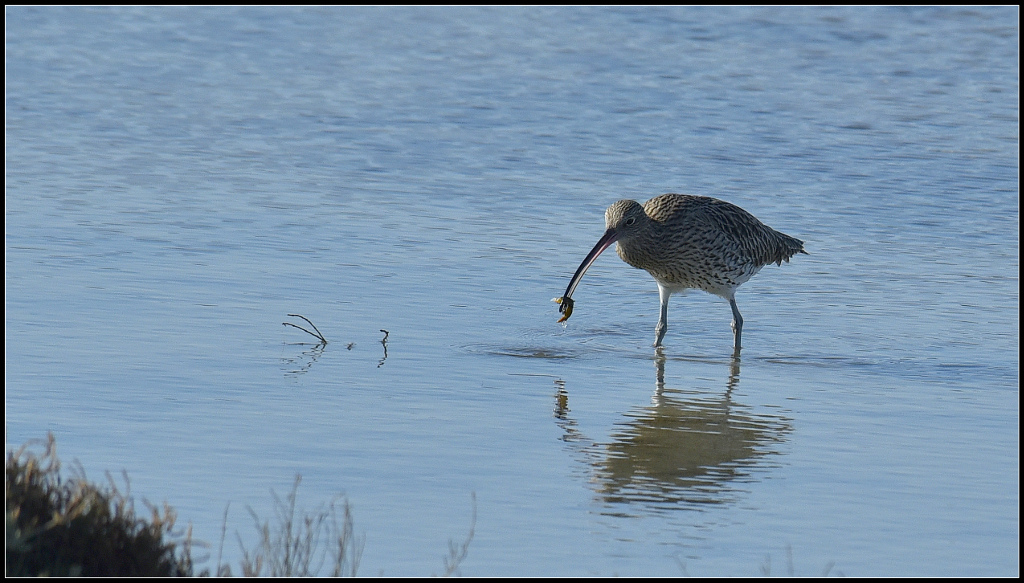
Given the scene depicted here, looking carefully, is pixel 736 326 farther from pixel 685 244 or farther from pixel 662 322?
pixel 685 244

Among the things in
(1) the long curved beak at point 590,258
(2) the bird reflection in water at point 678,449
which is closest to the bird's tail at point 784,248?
(1) the long curved beak at point 590,258

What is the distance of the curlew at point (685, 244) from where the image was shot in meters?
9.24

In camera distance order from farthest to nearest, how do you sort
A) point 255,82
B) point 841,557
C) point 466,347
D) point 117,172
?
point 255,82 → point 117,172 → point 466,347 → point 841,557

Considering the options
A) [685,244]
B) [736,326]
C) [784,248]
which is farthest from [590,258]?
[784,248]

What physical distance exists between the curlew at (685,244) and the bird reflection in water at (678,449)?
1472 millimetres

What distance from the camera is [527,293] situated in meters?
10.0

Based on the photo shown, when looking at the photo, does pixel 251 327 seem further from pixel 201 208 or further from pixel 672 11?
pixel 672 11

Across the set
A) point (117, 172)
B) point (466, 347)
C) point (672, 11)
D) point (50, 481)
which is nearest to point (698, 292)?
point (466, 347)

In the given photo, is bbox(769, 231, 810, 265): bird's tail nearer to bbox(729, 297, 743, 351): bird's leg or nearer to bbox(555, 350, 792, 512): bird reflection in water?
bbox(729, 297, 743, 351): bird's leg

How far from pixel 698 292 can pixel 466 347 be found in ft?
9.60

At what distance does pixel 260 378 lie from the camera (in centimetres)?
760

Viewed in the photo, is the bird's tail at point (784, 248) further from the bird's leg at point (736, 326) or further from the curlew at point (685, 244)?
the bird's leg at point (736, 326)

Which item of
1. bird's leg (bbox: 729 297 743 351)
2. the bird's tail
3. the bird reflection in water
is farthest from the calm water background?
the bird's tail

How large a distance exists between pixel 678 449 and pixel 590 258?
232 centimetres
